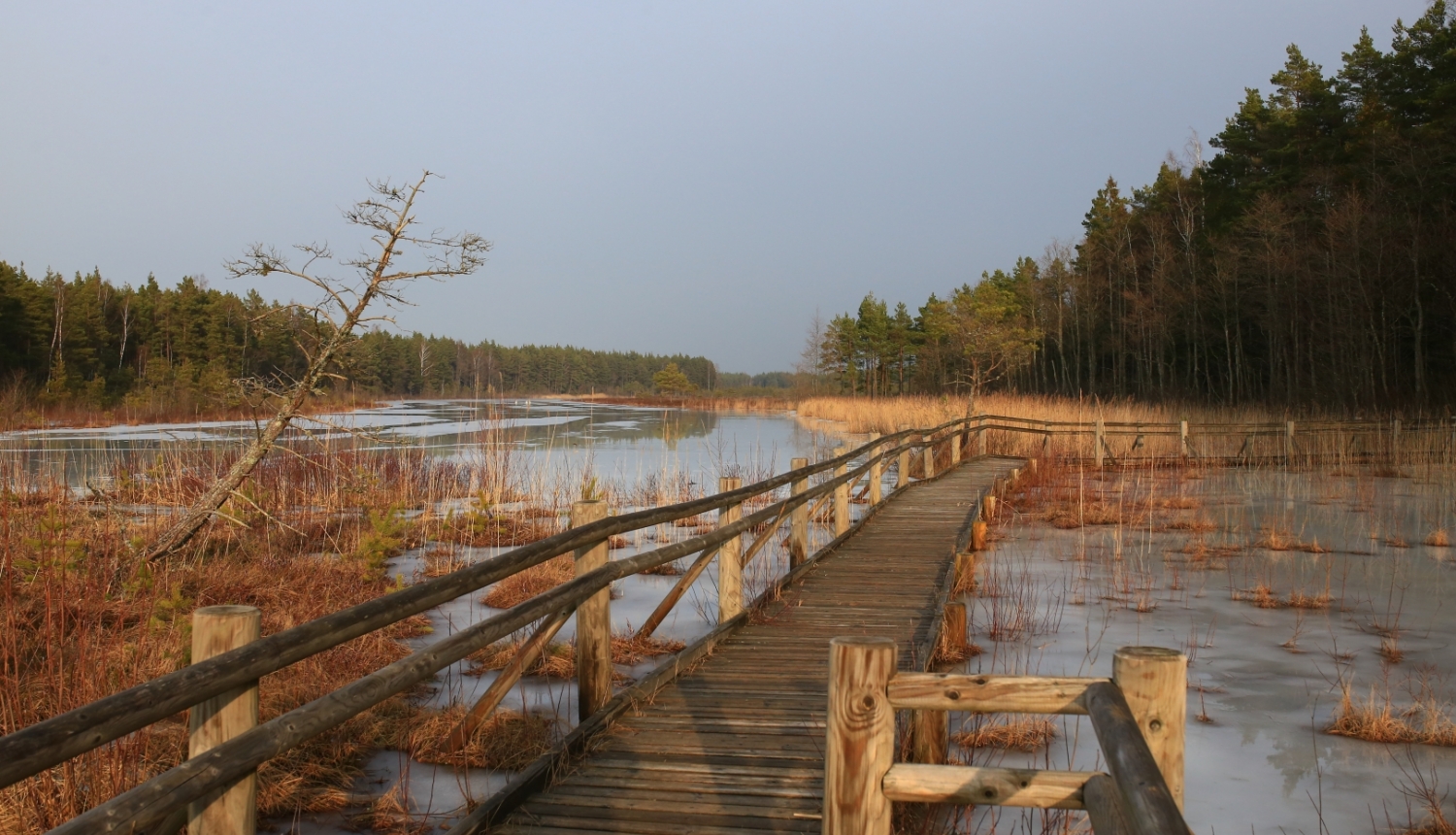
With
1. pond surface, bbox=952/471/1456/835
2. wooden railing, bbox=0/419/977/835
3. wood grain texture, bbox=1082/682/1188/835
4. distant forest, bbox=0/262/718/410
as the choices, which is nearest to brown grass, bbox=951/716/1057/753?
pond surface, bbox=952/471/1456/835

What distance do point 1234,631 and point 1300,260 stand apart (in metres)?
28.8

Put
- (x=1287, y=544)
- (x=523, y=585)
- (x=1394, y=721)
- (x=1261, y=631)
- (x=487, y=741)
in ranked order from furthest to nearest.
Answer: (x=1287, y=544)
(x=523, y=585)
(x=1261, y=631)
(x=1394, y=721)
(x=487, y=741)

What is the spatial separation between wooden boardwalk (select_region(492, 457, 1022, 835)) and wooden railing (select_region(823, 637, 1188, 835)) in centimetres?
110

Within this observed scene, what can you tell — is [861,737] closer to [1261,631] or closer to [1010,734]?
[1010,734]

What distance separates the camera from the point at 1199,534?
12.3 meters

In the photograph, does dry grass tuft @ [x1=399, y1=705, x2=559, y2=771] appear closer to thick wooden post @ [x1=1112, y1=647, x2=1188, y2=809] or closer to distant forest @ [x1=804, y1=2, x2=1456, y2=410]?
thick wooden post @ [x1=1112, y1=647, x2=1188, y2=809]

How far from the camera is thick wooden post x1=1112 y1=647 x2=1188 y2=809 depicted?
7.00ft

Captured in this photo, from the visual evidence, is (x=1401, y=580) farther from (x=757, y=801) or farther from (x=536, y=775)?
(x=536, y=775)

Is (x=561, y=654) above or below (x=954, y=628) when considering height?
below

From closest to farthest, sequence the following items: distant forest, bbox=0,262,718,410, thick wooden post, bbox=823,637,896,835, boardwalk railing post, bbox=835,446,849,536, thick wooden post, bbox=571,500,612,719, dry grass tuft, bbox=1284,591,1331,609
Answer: thick wooden post, bbox=823,637,896,835 → thick wooden post, bbox=571,500,612,719 → dry grass tuft, bbox=1284,591,1331,609 → boardwalk railing post, bbox=835,446,849,536 → distant forest, bbox=0,262,718,410

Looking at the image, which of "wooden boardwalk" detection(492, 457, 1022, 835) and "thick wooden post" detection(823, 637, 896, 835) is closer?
"thick wooden post" detection(823, 637, 896, 835)

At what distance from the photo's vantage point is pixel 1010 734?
5.37 m

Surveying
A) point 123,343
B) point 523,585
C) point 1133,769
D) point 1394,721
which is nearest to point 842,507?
point 523,585

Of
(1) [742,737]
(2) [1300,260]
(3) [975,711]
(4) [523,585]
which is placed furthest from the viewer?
(2) [1300,260]
